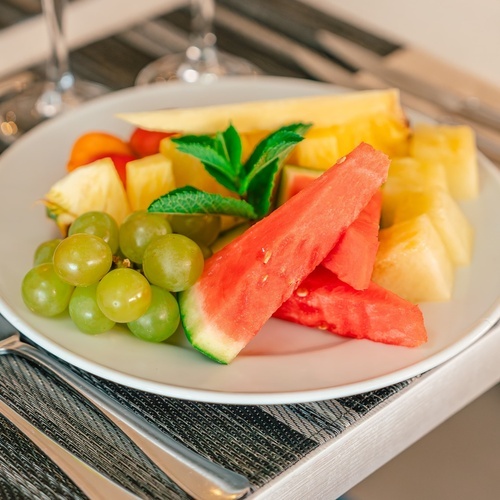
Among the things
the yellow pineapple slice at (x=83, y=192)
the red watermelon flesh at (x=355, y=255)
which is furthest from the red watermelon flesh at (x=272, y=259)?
the yellow pineapple slice at (x=83, y=192)

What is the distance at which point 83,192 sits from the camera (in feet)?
3.77

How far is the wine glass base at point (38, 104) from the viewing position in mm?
1545

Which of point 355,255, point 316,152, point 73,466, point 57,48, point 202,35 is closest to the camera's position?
point 73,466

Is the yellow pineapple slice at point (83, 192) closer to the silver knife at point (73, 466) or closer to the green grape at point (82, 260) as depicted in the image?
the green grape at point (82, 260)

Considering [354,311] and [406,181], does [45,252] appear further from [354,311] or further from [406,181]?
[406,181]

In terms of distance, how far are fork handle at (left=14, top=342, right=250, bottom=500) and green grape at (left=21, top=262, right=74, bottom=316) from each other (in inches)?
2.9

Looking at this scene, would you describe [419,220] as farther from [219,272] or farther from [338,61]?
[338,61]

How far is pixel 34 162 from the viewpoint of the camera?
4.26 ft

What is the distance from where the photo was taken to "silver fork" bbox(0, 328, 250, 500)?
0.87 meters

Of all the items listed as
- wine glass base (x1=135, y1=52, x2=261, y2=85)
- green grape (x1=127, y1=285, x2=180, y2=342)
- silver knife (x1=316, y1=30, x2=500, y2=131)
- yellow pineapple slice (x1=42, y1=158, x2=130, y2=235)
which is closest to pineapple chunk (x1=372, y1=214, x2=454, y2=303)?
green grape (x1=127, y1=285, x2=180, y2=342)

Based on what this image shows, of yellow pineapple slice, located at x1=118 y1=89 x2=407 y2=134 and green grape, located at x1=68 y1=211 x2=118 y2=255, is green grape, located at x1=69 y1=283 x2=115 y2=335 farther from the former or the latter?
yellow pineapple slice, located at x1=118 y1=89 x2=407 y2=134

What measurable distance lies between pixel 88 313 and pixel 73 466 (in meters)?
0.17

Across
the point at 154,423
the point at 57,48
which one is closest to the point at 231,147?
the point at 154,423

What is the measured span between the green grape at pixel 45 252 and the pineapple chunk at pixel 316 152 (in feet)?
1.15
